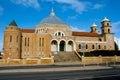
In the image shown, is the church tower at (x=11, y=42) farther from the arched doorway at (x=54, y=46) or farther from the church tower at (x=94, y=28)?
the church tower at (x=94, y=28)

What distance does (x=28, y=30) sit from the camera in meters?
69.5

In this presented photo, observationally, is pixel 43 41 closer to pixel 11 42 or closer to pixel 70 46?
pixel 70 46

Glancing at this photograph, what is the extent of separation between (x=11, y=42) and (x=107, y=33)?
40.6m

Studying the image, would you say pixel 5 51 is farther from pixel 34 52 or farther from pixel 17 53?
pixel 34 52

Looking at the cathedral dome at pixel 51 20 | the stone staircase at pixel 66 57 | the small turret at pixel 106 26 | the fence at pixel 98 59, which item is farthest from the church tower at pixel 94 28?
the fence at pixel 98 59

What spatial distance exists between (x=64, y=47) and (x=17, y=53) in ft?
55.9

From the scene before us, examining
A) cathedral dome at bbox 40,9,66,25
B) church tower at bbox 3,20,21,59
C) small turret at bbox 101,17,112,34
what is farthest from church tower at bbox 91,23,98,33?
church tower at bbox 3,20,21,59

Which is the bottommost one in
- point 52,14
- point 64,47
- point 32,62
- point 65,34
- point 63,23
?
point 32,62

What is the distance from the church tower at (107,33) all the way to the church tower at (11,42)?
3627 centimetres

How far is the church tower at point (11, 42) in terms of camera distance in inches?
1917

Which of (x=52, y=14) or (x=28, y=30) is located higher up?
(x=52, y=14)

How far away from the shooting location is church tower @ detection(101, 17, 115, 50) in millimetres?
70312

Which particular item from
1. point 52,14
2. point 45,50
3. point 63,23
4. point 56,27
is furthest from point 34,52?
point 52,14

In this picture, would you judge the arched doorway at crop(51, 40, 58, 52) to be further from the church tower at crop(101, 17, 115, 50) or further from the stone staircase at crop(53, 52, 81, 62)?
the church tower at crop(101, 17, 115, 50)
